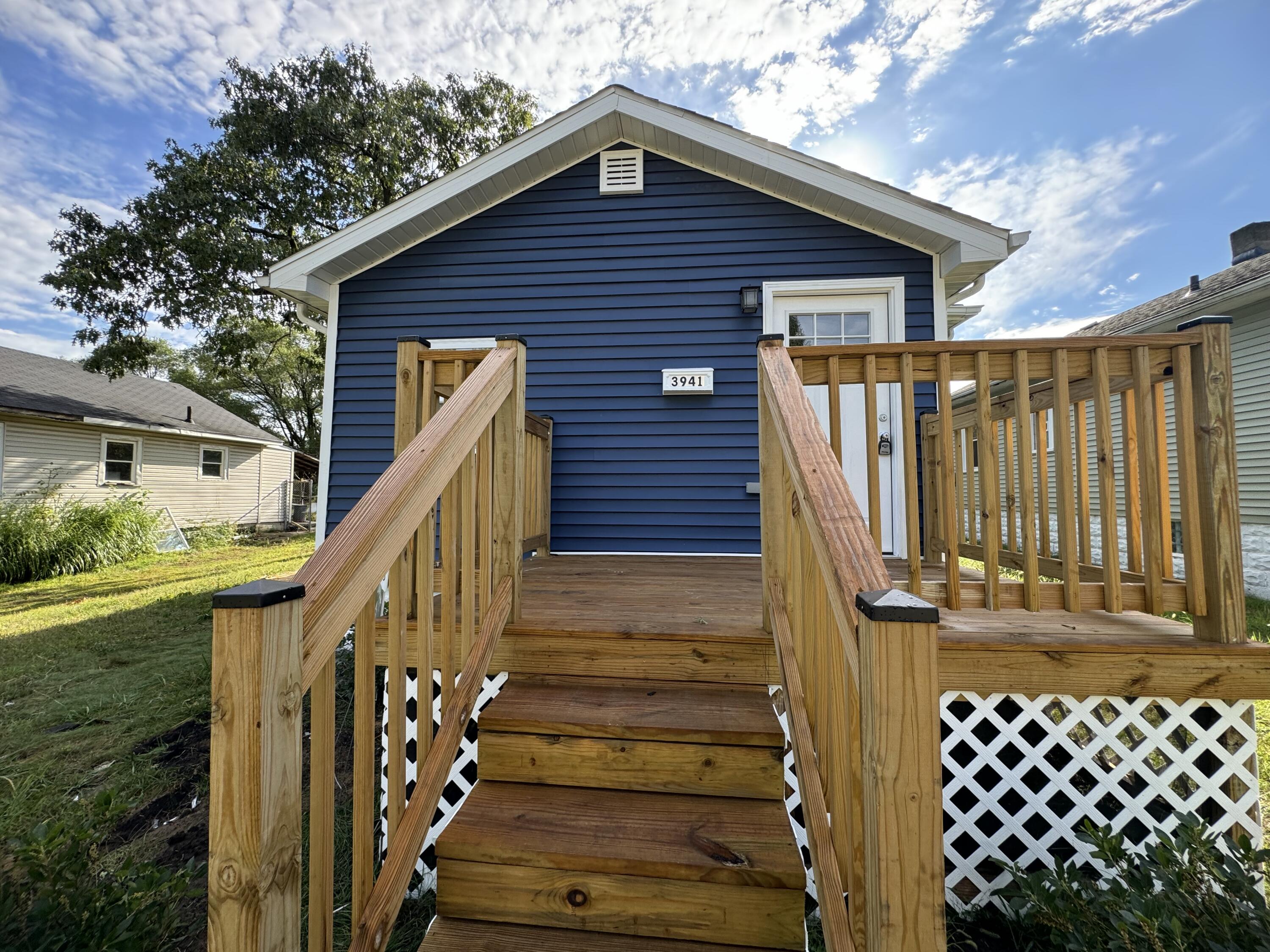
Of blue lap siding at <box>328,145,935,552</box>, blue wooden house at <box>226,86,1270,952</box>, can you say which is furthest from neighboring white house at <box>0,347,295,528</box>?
blue wooden house at <box>226,86,1270,952</box>

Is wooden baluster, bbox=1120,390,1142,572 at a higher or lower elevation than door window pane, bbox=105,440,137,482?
lower

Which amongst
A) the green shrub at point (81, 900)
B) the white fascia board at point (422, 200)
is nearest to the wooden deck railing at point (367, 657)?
the green shrub at point (81, 900)

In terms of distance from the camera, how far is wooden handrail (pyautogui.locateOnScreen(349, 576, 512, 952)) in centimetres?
119

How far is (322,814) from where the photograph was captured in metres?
1.03

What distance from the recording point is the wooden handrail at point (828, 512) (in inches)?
38.5

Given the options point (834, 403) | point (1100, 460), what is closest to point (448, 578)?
point (834, 403)

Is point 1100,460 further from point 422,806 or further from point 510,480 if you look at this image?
point 422,806

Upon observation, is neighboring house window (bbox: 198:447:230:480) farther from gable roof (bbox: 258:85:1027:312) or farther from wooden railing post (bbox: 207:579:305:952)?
wooden railing post (bbox: 207:579:305:952)

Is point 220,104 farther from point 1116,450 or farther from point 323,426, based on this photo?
point 1116,450

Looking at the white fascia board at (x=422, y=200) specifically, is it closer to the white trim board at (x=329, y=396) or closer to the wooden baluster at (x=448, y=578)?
the white trim board at (x=329, y=396)

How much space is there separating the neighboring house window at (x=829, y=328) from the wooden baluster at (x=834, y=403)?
2.43 m

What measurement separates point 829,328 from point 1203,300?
6.16 m

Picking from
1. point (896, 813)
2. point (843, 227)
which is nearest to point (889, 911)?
point (896, 813)

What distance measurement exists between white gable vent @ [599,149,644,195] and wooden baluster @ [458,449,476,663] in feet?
11.8
